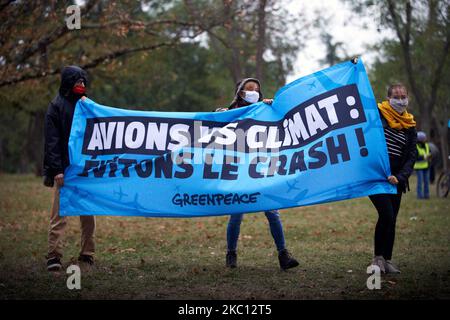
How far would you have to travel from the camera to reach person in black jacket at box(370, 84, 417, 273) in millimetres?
6867

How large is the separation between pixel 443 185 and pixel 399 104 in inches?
470

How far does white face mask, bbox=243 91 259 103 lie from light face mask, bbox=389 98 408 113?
5.06ft

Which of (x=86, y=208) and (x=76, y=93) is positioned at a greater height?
(x=76, y=93)

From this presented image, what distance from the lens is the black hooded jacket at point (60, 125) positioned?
700 centimetres

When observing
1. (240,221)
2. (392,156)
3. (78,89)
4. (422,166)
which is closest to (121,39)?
(422,166)

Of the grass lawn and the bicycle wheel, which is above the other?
the bicycle wheel

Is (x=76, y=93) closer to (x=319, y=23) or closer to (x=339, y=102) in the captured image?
(x=339, y=102)

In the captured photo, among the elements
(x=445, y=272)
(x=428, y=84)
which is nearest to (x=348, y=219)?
(x=445, y=272)

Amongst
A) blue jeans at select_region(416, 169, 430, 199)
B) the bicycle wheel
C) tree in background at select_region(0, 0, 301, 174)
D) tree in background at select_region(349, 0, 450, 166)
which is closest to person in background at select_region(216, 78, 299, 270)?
tree in background at select_region(0, 0, 301, 174)

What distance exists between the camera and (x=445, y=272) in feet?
22.6

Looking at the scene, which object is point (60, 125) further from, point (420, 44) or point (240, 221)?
point (420, 44)

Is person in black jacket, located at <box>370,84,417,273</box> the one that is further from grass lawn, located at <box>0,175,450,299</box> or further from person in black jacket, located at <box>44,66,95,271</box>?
person in black jacket, located at <box>44,66,95,271</box>

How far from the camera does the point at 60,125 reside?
23.6 ft
